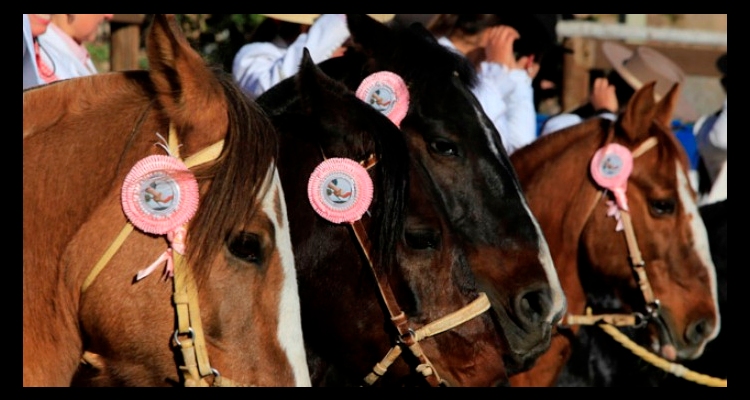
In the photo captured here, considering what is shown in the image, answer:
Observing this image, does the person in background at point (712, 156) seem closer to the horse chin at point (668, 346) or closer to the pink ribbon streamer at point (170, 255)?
the horse chin at point (668, 346)

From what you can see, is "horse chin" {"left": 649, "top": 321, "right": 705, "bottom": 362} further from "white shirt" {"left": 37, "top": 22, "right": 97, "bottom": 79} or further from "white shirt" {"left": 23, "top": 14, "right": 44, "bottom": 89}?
"white shirt" {"left": 23, "top": 14, "right": 44, "bottom": 89}

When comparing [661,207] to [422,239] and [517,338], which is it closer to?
[517,338]

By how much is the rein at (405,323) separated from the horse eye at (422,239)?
0.13 meters

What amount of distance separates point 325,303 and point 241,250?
0.98m

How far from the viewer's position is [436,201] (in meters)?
3.32

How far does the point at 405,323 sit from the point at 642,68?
4.02 m

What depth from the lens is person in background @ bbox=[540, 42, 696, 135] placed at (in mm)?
6114

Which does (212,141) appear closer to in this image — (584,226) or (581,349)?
(584,226)

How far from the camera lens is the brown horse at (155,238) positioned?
7.27ft

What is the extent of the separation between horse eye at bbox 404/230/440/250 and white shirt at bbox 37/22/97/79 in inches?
56.3

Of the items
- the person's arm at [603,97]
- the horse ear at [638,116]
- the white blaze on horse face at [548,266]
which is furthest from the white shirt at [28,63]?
the person's arm at [603,97]

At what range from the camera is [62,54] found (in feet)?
13.1

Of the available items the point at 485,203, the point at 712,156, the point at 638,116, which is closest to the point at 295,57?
the point at 485,203

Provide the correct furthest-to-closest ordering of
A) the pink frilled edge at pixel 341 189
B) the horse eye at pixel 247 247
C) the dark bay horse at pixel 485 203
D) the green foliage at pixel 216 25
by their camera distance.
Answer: the green foliage at pixel 216 25 < the dark bay horse at pixel 485 203 < the pink frilled edge at pixel 341 189 < the horse eye at pixel 247 247
